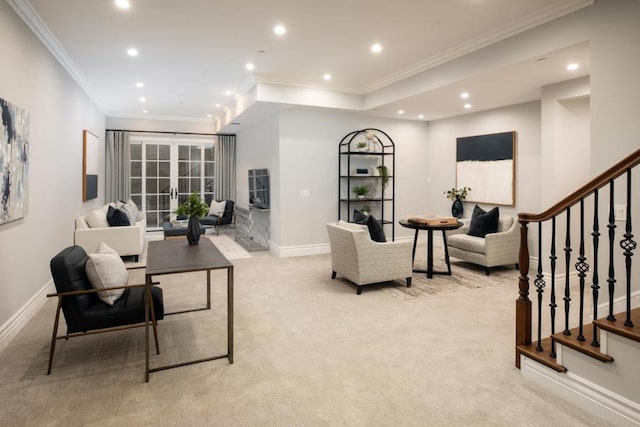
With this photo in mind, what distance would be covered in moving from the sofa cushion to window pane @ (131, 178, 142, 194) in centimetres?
719

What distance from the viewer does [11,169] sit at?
10.4ft

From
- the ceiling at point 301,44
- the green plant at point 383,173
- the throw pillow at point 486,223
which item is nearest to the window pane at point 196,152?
the ceiling at point 301,44

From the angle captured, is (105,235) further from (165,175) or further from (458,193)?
(458,193)

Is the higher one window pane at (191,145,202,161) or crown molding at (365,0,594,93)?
crown molding at (365,0,594,93)

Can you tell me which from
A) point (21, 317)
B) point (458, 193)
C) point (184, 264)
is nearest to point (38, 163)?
point (21, 317)

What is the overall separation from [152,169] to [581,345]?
365 inches

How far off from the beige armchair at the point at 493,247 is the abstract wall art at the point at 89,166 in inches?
231

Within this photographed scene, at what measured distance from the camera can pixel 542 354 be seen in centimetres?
253

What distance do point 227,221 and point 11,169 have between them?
595 cm

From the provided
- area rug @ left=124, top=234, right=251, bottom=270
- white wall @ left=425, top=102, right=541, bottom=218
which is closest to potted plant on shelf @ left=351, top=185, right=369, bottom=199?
white wall @ left=425, top=102, right=541, bottom=218

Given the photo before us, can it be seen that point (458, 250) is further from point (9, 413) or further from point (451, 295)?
point (9, 413)

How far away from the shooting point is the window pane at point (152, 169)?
941 centimetres

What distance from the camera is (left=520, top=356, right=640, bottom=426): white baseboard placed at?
205 cm

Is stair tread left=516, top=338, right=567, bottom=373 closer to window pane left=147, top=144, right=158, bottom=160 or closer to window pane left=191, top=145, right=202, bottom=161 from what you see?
window pane left=191, top=145, right=202, bottom=161
